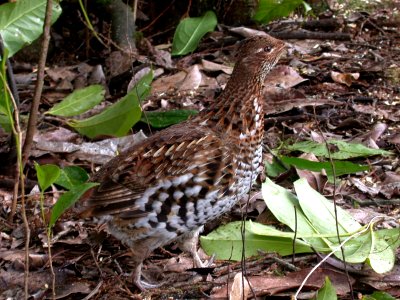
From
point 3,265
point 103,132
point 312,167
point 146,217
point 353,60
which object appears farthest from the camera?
point 353,60

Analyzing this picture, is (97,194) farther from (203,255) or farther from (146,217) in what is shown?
(203,255)

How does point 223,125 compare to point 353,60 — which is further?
point 353,60

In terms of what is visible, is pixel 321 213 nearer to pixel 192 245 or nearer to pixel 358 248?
pixel 358 248

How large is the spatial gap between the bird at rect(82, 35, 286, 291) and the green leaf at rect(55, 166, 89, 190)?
20.4 inches

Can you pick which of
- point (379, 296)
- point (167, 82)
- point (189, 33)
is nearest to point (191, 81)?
point (167, 82)

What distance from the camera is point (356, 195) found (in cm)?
495

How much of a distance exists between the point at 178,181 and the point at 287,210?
0.69 metres

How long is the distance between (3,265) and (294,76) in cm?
304

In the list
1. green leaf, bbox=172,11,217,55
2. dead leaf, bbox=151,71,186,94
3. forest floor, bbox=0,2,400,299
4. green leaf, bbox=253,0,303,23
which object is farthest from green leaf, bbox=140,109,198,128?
green leaf, bbox=253,0,303,23

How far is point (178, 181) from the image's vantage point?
399 cm

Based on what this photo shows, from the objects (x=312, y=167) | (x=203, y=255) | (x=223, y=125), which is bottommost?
(x=203, y=255)

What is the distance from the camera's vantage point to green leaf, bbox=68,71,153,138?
498cm

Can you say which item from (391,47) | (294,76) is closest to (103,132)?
(294,76)

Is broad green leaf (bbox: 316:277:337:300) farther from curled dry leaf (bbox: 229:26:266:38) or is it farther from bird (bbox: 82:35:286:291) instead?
curled dry leaf (bbox: 229:26:266:38)
